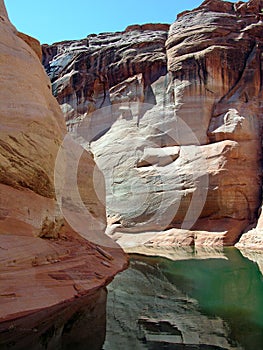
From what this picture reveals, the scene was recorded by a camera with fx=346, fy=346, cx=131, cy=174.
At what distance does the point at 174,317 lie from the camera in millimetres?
6727

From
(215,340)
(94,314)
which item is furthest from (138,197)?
(215,340)

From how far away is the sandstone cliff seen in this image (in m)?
7.15

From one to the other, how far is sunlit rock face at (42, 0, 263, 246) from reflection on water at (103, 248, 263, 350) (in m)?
8.11

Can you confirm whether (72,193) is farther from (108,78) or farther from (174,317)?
(108,78)

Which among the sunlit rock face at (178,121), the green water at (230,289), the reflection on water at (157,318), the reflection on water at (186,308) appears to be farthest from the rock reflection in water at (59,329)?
the sunlit rock face at (178,121)

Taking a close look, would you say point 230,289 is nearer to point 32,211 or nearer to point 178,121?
point 32,211

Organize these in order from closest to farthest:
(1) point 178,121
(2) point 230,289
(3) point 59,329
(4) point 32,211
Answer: (3) point 59,329 → (4) point 32,211 → (2) point 230,289 → (1) point 178,121

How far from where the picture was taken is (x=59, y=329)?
575 centimetres

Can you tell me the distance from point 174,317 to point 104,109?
75.0 feet

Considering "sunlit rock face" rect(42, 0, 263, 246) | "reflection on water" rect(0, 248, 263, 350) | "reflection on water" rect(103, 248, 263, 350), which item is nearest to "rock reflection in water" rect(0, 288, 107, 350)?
"reflection on water" rect(0, 248, 263, 350)

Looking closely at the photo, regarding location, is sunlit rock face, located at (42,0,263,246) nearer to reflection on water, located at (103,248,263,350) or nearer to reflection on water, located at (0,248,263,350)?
reflection on water, located at (103,248,263,350)

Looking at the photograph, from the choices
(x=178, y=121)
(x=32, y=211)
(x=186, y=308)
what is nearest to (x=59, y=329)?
(x=186, y=308)

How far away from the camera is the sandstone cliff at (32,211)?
23.5ft

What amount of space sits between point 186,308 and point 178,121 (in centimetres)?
1789
